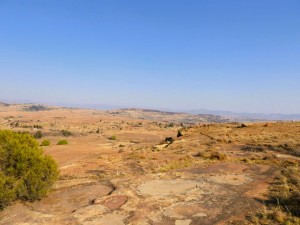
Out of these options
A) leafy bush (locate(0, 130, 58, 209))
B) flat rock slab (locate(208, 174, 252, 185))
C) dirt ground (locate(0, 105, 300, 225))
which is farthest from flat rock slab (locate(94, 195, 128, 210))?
flat rock slab (locate(208, 174, 252, 185))

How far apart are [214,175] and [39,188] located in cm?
800

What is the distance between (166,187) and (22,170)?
5706 mm

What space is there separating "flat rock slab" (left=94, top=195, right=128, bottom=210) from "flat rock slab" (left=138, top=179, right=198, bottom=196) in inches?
40.2

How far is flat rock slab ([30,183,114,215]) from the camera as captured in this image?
427 inches

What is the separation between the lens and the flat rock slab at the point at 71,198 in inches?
427

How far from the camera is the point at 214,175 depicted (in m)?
15.0

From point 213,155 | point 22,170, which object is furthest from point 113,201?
point 213,155

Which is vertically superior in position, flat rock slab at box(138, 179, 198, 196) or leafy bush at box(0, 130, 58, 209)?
leafy bush at box(0, 130, 58, 209)

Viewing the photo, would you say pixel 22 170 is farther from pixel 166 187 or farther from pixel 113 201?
pixel 166 187

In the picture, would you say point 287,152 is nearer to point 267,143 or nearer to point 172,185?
point 267,143

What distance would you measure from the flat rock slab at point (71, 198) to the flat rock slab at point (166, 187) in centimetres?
150

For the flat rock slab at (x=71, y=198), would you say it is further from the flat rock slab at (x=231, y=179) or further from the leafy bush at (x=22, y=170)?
the flat rock slab at (x=231, y=179)

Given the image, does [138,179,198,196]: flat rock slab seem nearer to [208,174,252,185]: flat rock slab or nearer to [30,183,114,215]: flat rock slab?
[208,174,252,185]: flat rock slab

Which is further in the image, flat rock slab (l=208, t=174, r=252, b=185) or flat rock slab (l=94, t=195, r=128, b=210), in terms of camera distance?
flat rock slab (l=208, t=174, r=252, b=185)
